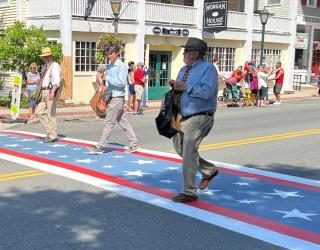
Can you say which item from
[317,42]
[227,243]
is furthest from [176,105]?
[317,42]

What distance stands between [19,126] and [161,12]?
10.9 meters

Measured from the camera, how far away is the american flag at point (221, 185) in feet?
18.5

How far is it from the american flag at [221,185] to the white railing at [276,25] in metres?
19.5

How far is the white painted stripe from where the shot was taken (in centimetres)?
492

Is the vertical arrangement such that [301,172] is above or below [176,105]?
below

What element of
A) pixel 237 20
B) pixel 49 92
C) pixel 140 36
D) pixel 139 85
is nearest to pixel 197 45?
pixel 49 92

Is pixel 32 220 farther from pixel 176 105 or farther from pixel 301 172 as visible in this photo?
pixel 301 172

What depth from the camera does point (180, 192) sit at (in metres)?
6.43

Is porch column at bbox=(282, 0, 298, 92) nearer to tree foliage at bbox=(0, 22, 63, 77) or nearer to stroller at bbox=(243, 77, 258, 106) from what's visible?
stroller at bbox=(243, 77, 258, 106)

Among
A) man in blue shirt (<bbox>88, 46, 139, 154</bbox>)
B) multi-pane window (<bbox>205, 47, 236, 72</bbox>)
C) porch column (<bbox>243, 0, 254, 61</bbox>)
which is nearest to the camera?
man in blue shirt (<bbox>88, 46, 139, 154</bbox>)

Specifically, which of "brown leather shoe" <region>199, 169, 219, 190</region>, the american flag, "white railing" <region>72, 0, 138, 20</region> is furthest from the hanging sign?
"brown leather shoe" <region>199, 169, 219, 190</region>

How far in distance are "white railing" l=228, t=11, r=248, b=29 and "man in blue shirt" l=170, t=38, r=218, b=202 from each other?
67.6 feet

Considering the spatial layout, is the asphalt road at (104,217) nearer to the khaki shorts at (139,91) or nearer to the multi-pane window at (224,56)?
the khaki shorts at (139,91)

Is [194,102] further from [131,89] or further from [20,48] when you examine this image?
[20,48]
